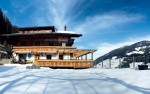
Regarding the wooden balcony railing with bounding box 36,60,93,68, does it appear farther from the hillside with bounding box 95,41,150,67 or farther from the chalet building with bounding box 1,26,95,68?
the hillside with bounding box 95,41,150,67

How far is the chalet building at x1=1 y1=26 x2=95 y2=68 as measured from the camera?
37562 millimetres

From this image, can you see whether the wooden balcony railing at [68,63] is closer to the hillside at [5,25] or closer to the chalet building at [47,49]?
the chalet building at [47,49]

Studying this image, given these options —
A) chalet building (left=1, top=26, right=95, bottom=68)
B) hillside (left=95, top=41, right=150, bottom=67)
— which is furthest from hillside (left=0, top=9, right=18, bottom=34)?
hillside (left=95, top=41, right=150, bottom=67)

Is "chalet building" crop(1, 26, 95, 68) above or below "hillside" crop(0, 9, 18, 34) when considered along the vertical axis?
below

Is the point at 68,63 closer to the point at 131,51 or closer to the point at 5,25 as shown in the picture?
the point at 5,25

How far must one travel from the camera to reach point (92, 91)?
7238mm

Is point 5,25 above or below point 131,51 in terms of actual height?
above

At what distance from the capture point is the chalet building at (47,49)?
37.6 metres

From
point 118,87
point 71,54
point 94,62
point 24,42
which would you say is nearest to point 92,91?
point 118,87

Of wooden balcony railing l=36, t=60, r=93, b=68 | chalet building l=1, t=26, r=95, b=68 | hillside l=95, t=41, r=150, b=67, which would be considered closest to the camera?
wooden balcony railing l=36, t=60, r=93, b=68

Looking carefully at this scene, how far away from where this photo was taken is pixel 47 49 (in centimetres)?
3997

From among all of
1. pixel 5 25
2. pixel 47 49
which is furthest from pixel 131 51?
pixel 47 49

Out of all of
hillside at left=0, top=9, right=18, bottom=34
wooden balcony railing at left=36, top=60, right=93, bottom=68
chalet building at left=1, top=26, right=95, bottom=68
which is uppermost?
hillside at left=0, top=9, right=18, bottom=34

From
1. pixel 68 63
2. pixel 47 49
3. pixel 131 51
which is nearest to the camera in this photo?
pixel 68 63
